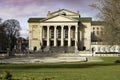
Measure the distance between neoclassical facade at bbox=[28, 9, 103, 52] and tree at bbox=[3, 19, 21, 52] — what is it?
274 inches

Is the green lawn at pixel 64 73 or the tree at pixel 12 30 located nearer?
the green lawn at pixel 64 73

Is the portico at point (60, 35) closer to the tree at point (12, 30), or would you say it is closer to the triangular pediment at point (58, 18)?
the triangular pediment at point (58, 18)

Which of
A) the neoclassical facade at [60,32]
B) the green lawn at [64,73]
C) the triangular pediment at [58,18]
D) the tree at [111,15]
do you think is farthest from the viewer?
the triangular pediment at [58,18]

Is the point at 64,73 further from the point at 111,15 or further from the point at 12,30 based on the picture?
the point at 12,30

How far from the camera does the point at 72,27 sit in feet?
438

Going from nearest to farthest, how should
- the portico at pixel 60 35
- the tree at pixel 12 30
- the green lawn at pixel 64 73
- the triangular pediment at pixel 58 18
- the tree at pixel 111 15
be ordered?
the green lawn at pixel 64 73, the tree at pixel 111 15, the tree at pixel 12 30, the portico at pixel 60 35, the triangular pediment at pixel 58 18

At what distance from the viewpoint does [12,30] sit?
128 meters

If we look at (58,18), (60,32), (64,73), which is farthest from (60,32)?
(64,73)

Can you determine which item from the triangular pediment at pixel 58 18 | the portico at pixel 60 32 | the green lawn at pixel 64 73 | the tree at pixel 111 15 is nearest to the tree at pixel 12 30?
the portico at pixel 60 32

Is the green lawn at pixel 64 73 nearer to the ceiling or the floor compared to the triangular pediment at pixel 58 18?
nearer to the floor

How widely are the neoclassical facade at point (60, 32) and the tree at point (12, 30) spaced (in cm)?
697

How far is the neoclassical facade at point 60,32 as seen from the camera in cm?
13038

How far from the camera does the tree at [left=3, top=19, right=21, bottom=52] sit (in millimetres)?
123463

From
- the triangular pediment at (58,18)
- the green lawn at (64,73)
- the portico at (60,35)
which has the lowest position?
the green lawn at (64,73)
